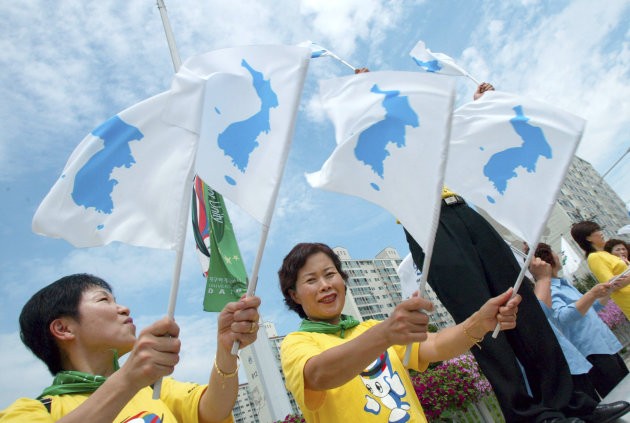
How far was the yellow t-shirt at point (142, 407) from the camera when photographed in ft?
5.16

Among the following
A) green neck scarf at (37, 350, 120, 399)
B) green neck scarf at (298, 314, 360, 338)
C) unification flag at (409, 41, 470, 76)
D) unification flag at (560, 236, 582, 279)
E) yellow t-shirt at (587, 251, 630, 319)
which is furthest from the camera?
unification flag at (560, 236, 582, 279)

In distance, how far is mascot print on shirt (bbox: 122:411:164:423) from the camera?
5.63 ft

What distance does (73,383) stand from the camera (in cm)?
180

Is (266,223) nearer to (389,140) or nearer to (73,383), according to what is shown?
(389,140)

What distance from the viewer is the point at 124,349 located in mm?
1974

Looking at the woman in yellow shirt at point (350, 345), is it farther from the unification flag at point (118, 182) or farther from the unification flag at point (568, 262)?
the unification flag at point (568, 262)

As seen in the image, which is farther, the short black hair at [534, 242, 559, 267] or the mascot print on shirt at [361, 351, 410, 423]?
the short black hair at [534, 242, 559, 267]

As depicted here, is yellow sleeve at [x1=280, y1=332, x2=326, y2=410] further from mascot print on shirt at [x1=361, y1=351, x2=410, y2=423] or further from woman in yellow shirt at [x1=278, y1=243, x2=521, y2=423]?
mascot print on shirt at [x1=361, y1=351, x2=410, y2=423]

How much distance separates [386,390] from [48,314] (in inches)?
60.5

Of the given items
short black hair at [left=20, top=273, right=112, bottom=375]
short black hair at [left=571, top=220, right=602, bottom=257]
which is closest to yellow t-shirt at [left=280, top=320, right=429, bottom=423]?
short black hair at [left=20, top=273, right=112, bottom=375]

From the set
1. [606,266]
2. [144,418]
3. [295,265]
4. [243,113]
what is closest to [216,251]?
[295,265]

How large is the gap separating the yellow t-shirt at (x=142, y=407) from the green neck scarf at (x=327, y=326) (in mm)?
561

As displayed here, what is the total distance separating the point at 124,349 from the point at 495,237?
210cm

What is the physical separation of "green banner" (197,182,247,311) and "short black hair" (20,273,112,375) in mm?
3696
